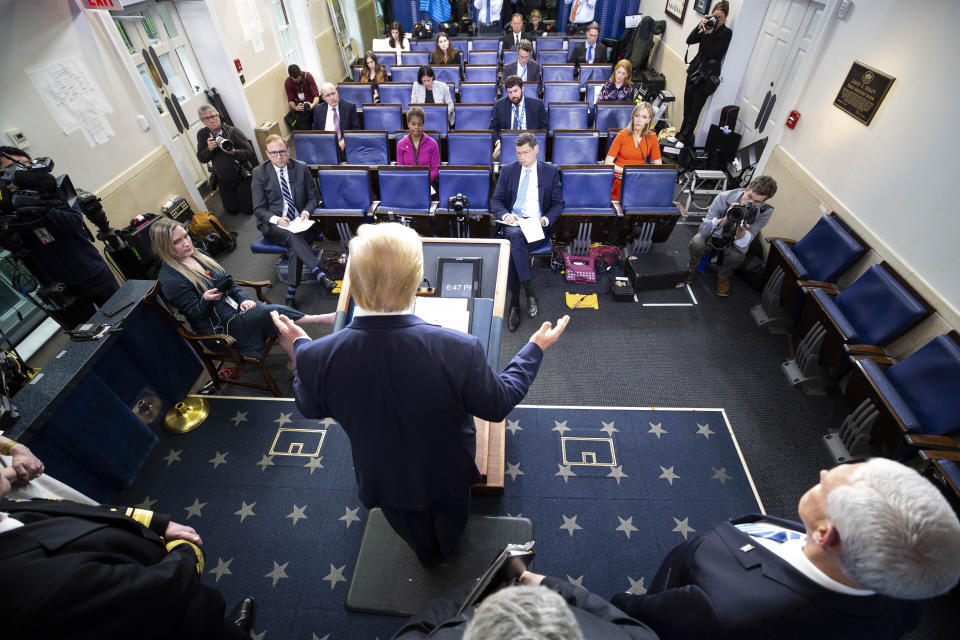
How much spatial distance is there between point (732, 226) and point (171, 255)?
4.84 meters

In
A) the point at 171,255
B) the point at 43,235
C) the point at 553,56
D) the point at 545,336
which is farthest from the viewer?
the point at 553,56

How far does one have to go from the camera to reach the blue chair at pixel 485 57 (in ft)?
27.7

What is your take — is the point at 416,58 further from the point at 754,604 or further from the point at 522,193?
the point at 754,604

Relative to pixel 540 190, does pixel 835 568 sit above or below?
above

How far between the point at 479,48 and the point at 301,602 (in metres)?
10.4

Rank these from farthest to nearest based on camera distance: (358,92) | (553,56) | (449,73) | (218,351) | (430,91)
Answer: (553,56)
(449,73)
(358,92)
(430,91)
(218,351)

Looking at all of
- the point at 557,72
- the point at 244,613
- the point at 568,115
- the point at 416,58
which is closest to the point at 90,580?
the point at 244,613

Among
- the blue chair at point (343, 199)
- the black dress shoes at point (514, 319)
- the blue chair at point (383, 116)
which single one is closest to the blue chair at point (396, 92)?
the blue chair at point (383, 116)

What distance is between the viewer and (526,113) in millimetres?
5820

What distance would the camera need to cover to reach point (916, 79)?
11.0ft

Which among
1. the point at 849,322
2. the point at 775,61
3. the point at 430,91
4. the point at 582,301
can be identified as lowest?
the point at 582,301

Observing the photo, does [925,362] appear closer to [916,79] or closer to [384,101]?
[916,79]

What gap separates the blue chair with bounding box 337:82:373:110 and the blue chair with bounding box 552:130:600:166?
3730 mm

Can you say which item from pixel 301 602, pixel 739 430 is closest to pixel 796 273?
pixel 739 430
